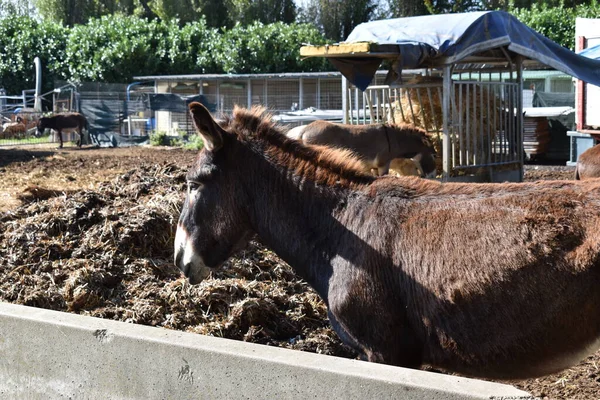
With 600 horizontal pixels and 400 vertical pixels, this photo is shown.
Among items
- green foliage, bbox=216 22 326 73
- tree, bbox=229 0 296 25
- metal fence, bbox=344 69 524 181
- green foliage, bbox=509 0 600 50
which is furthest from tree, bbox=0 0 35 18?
metal fence, bbox=344 69 524 181

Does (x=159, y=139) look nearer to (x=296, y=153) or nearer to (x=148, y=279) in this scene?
(x=148, y=279)

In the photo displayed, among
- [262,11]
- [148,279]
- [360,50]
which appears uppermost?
[262,11]

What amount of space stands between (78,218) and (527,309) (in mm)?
5416

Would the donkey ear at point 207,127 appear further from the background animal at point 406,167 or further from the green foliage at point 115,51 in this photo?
the green foliage at point 115,51

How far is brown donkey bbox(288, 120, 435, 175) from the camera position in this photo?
37.3 ft

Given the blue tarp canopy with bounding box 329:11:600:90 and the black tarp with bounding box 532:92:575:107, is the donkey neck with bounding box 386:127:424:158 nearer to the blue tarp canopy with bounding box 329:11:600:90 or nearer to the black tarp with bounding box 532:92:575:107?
the blue tarp canopy with bounding box 329:11:600:90

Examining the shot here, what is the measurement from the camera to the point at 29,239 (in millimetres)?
7176

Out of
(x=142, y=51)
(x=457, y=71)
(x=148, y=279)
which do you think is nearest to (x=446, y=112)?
(x=457, y=71)

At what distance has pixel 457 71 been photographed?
13.8 metres

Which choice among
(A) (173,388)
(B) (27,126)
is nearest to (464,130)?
(A) (173,388)

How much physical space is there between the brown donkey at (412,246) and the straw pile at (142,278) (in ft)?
5.02

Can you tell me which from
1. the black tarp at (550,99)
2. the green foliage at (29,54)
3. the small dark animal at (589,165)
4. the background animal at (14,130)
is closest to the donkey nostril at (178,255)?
the small dark animal at (589,165)

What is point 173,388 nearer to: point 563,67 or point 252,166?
point 252,166

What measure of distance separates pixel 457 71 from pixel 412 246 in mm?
10882
